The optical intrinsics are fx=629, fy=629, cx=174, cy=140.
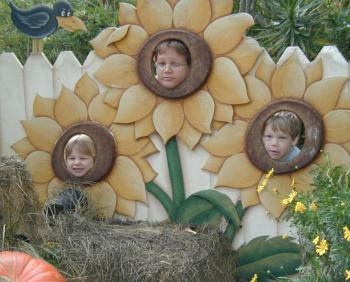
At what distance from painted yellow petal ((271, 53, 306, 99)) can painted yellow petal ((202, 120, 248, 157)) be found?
0.25 meters

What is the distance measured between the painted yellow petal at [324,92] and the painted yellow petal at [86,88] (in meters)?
1.11

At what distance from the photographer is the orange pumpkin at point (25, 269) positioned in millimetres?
2510

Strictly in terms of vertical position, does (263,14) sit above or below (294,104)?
above

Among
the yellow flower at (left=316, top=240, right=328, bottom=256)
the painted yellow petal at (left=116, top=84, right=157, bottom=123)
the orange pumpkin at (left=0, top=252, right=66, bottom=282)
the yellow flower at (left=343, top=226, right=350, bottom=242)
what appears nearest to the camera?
the yellow flower at (left=343, top=226, right=350, bottom=242)

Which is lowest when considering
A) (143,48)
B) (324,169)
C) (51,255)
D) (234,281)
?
(234,281)

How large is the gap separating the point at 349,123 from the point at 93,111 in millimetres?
1312

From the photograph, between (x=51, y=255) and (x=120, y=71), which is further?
(x=120, y=71)

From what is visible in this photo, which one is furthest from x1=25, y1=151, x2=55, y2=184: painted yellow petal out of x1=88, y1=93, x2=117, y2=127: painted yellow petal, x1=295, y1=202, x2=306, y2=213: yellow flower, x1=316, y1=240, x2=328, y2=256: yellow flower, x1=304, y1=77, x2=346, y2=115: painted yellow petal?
x1=316, y1=240, x2=328, y2=256: yellow flower

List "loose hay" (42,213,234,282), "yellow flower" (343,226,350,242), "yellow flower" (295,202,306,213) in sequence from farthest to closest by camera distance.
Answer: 1. "loose hay" (42,213,234,282)
2. "yellow flower" (295,202,306,213)
3. "yellow flower" (343,226,350,242)

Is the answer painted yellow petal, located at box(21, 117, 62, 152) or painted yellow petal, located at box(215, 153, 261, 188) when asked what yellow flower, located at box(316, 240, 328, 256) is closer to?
painted yellow petal, located at box(215, 153, 261, 188)

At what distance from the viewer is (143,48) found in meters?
3.22

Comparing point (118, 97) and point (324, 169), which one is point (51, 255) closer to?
point (118, 97)

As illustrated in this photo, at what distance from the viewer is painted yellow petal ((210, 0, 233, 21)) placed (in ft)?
10.2

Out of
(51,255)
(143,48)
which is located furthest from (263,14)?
(51,255)
